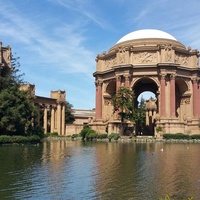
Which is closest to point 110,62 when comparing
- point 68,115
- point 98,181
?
point 68,115

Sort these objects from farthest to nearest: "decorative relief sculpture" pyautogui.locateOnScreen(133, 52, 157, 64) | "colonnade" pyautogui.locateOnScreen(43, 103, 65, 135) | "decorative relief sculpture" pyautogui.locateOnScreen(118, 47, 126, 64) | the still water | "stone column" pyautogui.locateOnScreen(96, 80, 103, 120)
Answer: "colonnade" pyautogui.locateOnScreen(43, 103, 65, 135) → "stone column" pyautogui.locateOnScreen(96, 80, 103, 120) → "decorative relief sculpture" pyautogui.locateOnScreen(118, 47, 126, 64) → "decorative relief sculpture" pyautogui.locateOnScreen(133, 52, 157, 64) → the still water

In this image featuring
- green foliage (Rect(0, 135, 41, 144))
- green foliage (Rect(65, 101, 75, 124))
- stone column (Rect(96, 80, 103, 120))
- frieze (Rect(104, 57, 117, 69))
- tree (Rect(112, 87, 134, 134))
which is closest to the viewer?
green foliage (Rect(0, 135, 41, 144))

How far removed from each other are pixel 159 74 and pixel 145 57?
4.37m

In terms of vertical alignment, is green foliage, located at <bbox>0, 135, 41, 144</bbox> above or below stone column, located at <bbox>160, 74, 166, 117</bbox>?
below

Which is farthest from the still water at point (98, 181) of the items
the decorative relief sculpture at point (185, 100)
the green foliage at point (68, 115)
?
the green foliage at point (68, 115)

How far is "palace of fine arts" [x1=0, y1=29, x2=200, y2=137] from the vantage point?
60.7 meters

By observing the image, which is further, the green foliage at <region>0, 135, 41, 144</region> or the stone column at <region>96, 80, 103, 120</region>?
the stone column at <region>96, 80, 103, 120</region>

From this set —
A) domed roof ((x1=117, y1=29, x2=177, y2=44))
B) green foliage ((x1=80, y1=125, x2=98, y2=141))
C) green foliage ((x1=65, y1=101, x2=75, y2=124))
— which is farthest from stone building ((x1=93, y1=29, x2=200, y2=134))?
green foliage ((x1=65, y1=101, x2=75, y2=124))

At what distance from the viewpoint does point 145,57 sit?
2512 inches

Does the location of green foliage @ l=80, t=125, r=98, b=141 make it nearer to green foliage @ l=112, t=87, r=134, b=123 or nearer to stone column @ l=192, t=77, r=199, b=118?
green foliage @ l=112, t=87, r=134, b=123

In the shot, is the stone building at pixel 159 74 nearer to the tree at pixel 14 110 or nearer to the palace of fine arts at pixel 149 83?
the palace of fine arts at pixel 149 83

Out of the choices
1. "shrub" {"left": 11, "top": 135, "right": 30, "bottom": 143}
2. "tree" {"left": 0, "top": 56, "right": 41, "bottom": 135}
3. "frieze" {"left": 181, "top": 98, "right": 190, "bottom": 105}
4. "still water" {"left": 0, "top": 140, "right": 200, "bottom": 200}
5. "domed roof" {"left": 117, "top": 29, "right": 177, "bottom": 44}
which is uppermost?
"domed roof" {"left": 117, "top": 29, "right": 177, "bottom": 44}

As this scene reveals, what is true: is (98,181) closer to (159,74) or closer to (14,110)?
(14,110)

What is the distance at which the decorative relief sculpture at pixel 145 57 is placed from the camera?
6334 centimetres
